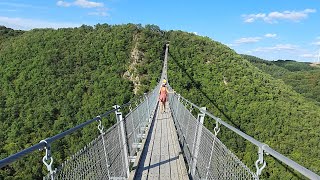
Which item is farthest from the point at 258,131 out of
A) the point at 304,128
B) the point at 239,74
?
the point at 239,74

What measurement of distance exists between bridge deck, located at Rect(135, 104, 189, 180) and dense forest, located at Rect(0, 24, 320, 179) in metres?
22.3

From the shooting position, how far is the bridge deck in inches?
192

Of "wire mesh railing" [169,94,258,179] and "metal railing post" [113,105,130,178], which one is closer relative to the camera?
"wire mesh railing" [169,94,258,179]

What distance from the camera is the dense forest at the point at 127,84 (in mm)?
39500

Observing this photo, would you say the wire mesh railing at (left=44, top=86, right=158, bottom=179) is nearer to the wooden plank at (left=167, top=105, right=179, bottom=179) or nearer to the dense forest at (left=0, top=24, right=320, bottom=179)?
the wooden plank at (left=167, top=105, right=179, bottom=179)

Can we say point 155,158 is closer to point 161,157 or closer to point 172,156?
point 161,157

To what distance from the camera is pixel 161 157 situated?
5.93 meters

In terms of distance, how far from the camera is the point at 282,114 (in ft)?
146

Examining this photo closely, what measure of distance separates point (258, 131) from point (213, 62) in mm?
18290

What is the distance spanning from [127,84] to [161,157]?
43.7 metres

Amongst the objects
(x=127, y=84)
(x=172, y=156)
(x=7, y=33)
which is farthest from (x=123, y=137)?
(x=7, y=33)

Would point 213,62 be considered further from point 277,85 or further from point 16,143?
point 16,143

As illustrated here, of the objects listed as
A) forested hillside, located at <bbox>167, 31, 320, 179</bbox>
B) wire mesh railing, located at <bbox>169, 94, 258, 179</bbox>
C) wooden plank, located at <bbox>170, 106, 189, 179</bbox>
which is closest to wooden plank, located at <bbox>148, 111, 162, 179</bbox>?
wooden plank, located at <bbox>170, 106, 189, 179</bbox>

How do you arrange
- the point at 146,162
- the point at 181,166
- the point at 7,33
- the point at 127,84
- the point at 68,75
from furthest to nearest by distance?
the point at 7,33 < the point at 68,75 < the point at 127,84 < the point at 146,162 < the point at 181,166
